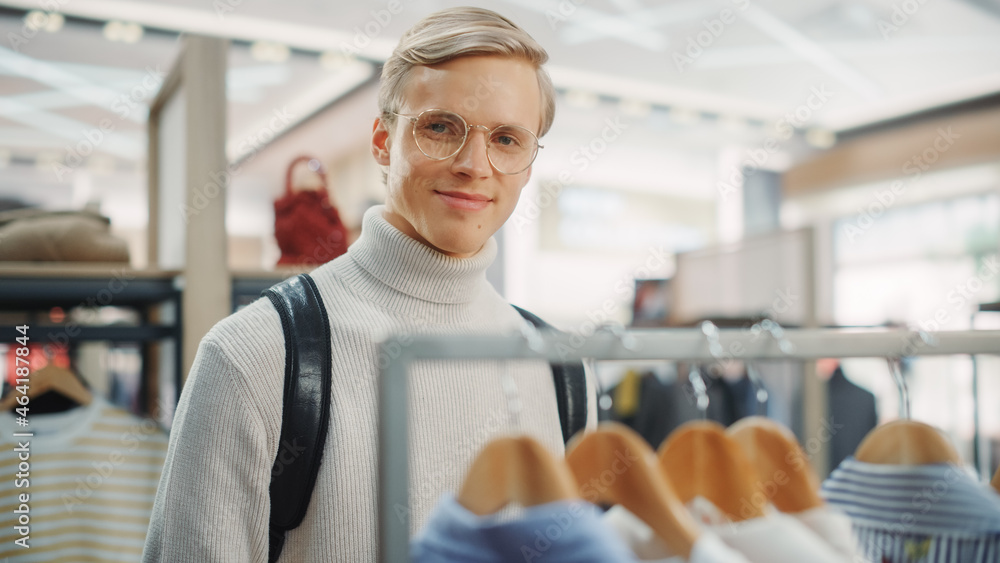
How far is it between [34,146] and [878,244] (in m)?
6.57

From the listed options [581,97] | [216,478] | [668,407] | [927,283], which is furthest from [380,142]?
[927,283]

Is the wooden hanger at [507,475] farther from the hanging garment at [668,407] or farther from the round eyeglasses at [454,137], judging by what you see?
the hanging garment at [668,407]

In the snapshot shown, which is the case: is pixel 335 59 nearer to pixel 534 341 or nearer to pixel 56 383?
pixel 56 383

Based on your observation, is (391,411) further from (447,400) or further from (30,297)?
(30,297)

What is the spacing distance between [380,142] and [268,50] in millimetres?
3382

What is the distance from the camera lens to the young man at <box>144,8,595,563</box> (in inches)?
31.9

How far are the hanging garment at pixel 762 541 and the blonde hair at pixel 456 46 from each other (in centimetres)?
53

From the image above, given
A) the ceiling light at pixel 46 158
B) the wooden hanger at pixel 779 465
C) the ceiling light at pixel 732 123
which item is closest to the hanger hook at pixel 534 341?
the wooden hanger at pixel 779 465

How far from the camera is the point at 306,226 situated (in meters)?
1.90

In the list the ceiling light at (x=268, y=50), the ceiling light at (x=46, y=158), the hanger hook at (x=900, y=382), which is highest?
the ceiling light at (x=268, y=50)

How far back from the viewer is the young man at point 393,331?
0.81 metres

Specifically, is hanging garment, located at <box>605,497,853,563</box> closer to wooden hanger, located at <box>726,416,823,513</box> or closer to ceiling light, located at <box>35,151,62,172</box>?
wooden hanger, located at <box>726,416,823,513</box>

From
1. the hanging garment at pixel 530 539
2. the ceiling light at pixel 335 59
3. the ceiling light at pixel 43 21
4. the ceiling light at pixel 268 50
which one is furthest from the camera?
the ceiling light at pixel 335 59

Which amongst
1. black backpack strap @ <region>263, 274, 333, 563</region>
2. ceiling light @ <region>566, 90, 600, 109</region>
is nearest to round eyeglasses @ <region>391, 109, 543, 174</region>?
black backpack strap @ <region>263, 274, 333, 563</region>
